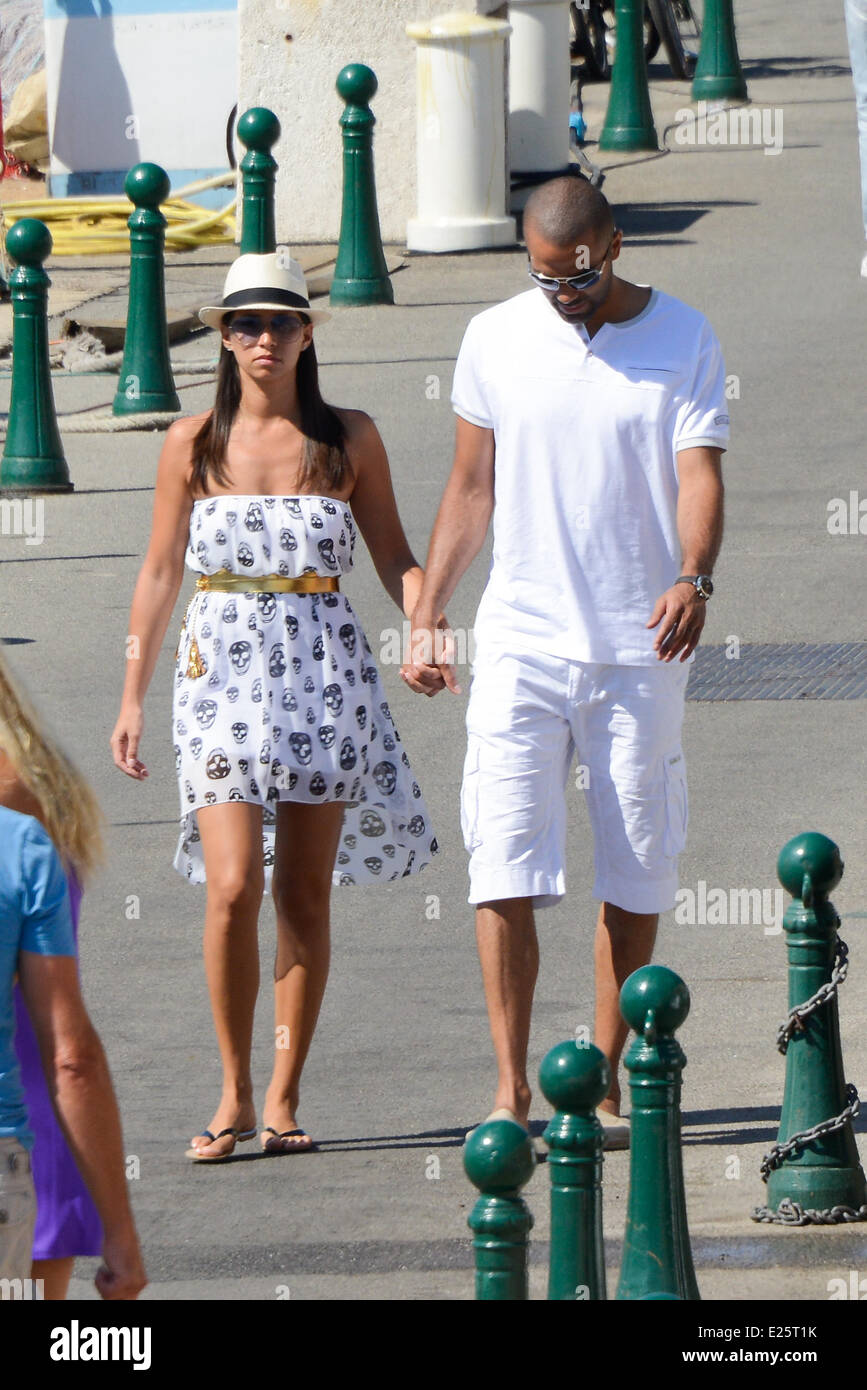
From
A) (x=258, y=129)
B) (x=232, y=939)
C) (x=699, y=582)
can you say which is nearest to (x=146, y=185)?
(x=258, y=129)

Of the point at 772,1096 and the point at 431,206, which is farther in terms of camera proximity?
the point at 431,206

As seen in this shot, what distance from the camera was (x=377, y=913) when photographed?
291 inches

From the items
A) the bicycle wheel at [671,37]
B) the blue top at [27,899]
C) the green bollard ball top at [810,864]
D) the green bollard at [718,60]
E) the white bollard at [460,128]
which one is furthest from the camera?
the bicycle wheel at [671,37]

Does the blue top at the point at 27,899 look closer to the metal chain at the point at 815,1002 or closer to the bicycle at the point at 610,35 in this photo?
the metal chain at the point at 815,1002

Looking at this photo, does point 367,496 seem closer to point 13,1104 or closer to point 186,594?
point 13,1104

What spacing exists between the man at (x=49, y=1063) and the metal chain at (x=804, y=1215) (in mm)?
1898

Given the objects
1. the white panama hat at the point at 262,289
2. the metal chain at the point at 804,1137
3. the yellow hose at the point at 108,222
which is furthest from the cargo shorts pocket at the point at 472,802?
the yellow hose at the point at 108,222

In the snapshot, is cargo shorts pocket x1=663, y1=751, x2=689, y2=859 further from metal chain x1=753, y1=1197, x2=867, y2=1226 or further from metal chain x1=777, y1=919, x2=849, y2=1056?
metal chain x1=753, y1=1197, x2=867, y2=1226

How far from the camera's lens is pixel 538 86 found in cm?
1802

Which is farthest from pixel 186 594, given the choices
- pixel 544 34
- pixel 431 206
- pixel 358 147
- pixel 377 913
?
pixel 544 34

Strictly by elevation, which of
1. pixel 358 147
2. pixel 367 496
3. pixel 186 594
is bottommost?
pixel 367 496

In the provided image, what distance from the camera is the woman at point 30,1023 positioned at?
3682mm
